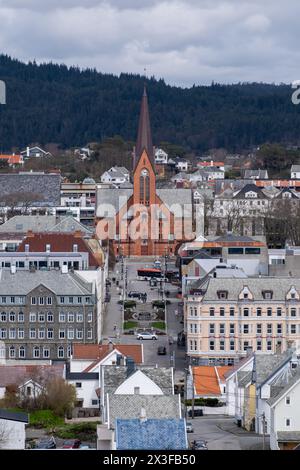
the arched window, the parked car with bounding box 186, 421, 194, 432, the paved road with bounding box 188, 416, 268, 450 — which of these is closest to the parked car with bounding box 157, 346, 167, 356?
the arched window

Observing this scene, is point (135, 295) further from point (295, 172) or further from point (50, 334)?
point (295, 172)

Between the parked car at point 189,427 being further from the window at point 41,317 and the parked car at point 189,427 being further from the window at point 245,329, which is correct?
the window at point 41,317

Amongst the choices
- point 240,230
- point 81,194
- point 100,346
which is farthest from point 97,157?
point 100,346

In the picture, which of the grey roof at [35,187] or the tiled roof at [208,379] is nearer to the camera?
the tiled roof at [208,379]

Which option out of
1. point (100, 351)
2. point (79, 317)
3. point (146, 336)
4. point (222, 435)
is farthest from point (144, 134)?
point (222, 435)

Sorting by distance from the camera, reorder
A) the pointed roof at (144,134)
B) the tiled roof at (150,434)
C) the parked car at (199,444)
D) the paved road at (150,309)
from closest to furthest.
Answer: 1. the tiled roof at (150,434)
2. the parked car at (199,444)
3. the paved road at (150,309)
4. the pointed roof at (144,134)

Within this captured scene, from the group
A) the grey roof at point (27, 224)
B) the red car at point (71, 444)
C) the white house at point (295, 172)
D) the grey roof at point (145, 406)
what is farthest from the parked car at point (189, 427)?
the white house at point (295, 172)
